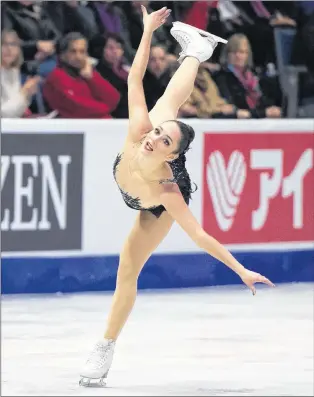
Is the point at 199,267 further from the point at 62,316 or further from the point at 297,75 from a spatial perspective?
the point at 297,75

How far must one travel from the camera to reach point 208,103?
1064 centimetres

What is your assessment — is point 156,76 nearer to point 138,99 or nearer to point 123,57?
point 123,57

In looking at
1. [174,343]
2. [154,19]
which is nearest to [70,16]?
[174,343]

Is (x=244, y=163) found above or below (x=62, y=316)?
above

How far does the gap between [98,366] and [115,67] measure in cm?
437

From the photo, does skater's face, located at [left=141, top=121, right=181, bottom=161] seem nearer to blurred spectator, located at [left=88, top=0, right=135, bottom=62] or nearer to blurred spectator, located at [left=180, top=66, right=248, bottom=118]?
blurred spectator, located at [left=180, top=66, right=248, bottom=118]

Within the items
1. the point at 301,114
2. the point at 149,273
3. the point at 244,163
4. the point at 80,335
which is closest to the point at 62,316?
the point at 80,335

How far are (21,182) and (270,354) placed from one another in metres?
2.42

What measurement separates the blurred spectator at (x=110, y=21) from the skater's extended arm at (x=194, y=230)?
4.40 metres

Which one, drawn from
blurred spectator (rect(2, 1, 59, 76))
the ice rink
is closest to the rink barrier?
the ice rink

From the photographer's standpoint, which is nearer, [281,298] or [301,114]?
[281,298]

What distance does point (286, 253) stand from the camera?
9.94 metres

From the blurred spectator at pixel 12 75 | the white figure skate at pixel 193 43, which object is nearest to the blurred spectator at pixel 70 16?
the blurred spectator at pixel 12 75

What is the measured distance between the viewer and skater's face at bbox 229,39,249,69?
10953 millimetres
